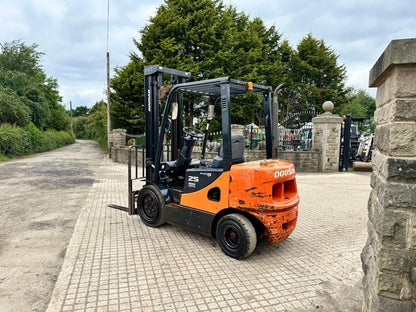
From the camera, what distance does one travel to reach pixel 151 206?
5.37 meters

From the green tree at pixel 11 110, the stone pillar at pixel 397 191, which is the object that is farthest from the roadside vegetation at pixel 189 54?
the stone pillar at pixel 397 191

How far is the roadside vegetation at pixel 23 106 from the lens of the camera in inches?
754

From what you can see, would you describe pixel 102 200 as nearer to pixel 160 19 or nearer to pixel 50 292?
pixel 50 292

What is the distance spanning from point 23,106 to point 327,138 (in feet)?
72.8

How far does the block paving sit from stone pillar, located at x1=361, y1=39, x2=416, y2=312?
115 cm

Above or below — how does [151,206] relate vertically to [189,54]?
below

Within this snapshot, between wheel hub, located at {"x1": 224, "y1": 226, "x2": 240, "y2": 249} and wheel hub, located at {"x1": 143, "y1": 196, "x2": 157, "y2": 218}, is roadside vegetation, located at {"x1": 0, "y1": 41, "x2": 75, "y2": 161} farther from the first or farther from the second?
wheel hub, located at {"x1": 224, "y1": 226, "x2": 240, "y2": 249}

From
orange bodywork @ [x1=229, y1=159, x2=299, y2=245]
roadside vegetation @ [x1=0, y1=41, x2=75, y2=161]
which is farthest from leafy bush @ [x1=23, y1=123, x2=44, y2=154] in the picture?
orange bodywork @ [x1=229, y1=159, x2=299, y2=245]

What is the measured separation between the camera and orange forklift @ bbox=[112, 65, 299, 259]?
12.6 feet

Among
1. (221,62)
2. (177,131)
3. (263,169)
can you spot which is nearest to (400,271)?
(263,169)

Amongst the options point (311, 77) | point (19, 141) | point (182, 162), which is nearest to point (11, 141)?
point (19, 141)

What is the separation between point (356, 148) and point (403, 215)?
1555 centimetres

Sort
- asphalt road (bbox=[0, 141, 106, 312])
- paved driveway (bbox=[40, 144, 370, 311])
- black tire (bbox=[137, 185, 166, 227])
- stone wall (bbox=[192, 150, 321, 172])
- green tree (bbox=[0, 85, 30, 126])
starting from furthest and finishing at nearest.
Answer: green tree (bbox=[0, 85, 30, 126])
stone wall (bbox=[192, 150, 321, 172])
black tire (bbox=[137, 185, 166, 227])
asphalt road (bbox=[0, 141, 106, 312])
paved driveway (bbox=[40, 144, 370, 311])

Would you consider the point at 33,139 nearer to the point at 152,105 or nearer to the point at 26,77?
the point at 26,77
